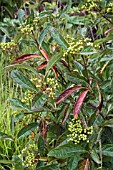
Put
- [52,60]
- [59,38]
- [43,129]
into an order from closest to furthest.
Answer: [52,60] < [59,38] < [43,129]

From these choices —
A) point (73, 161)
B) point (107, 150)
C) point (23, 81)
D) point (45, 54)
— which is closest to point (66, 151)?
point (73, 161)

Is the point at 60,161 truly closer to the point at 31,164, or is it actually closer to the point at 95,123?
the point at 31,164

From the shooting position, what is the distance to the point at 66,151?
Answer: 1.42 m

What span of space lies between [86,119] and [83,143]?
0.31ft

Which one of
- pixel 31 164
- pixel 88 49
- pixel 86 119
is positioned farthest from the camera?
pixel 31 164

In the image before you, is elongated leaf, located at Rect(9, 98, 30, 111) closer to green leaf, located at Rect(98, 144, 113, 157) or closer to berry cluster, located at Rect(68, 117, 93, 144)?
berry cluster, located at Rect(68, 117, 93, 144)

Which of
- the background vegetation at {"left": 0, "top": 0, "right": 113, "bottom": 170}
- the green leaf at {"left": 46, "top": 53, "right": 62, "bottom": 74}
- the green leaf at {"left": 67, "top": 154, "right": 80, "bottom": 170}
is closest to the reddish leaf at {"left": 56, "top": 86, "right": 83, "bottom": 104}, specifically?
the background vegetation at {"left": 0, "top": 0, "right": 113, "bottom": 170}

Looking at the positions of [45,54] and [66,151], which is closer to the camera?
[66,151]

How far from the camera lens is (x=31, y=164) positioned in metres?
1.65

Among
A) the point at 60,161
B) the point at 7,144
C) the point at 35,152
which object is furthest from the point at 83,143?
the point at 7,144

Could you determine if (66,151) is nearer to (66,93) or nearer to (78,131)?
(78,131)

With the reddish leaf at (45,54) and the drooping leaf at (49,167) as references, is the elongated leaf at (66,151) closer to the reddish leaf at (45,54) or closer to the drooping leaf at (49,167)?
the drooping leaf at (49,167)

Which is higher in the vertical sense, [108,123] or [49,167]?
[108,123]

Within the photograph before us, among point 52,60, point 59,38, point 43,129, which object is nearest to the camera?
point 52,60
